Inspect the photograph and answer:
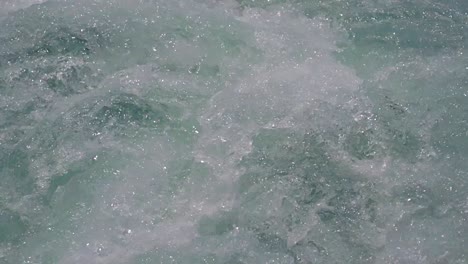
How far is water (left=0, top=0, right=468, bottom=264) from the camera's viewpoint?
15.0ft

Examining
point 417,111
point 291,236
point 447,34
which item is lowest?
point 291,236

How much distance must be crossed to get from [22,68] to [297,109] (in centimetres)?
278

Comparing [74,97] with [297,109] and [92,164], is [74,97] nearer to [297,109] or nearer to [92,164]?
[92,164]

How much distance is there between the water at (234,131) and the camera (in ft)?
15.0

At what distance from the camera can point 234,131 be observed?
520 cm

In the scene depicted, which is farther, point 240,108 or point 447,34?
point 447,34

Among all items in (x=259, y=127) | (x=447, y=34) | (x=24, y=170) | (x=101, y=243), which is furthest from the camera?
(x=447, y=34)

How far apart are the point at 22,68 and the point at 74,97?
624mm

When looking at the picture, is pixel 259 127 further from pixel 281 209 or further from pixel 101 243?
pixel 101 243

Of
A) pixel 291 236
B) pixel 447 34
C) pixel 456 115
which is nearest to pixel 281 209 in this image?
pixel 291 236

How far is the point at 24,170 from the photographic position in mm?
4871

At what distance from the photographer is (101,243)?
4.54 m

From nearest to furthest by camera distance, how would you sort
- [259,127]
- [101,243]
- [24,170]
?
1. [101,243]
2. [24,170]
3. [259,127]

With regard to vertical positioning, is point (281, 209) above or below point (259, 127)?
below
